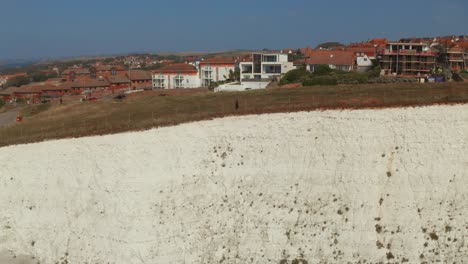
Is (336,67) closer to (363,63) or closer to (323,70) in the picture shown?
(363,63)

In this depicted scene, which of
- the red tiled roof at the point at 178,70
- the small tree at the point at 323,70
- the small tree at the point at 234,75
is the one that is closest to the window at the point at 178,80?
the red tiled roof at the point at 178,70

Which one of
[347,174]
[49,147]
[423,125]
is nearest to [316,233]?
[347,174]

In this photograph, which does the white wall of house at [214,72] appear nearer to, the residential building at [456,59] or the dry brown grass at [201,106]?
the residential building at [456,59]

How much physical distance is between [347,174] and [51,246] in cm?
1697

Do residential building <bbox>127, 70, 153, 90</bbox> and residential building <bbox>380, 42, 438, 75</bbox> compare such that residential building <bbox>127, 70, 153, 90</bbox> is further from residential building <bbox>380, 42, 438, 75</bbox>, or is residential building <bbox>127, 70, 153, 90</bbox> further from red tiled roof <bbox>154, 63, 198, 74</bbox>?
residential building <bbox>380, 42, 438, 75</bbox>

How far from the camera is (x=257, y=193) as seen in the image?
89.6 ft

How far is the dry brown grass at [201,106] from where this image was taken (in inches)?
1236

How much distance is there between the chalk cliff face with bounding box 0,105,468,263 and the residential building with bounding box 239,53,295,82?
47.1 meters

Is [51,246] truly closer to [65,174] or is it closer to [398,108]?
[65,174]

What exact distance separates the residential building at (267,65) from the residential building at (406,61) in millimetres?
14903

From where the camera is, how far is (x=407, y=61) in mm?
68375

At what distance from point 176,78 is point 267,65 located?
20057 millimetres

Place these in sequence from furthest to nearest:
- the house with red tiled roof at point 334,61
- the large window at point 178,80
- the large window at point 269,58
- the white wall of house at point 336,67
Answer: the large window at point 178,80 < the large window at point 269,58 < the house with red tiled roof at point 334,61 < the white wall of house at point 336,67

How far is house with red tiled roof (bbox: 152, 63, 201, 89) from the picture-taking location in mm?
90125
